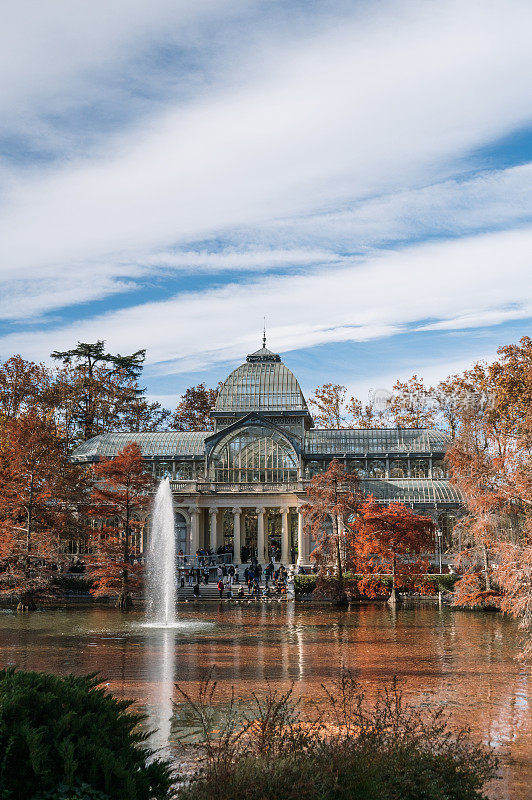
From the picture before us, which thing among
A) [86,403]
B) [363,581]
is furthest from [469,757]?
[86,403]

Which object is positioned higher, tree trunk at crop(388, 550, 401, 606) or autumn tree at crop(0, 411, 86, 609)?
autumn tree at crop(0, 411, 86, 609)

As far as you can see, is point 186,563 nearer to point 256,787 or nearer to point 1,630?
point 1,630

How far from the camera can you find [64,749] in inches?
276

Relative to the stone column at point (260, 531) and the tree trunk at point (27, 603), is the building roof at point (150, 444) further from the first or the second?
the tree trunk at point (27, 603)

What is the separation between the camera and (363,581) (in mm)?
40719

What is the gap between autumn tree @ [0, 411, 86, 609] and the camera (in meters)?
38.8

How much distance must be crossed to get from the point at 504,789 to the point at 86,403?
6725 cm

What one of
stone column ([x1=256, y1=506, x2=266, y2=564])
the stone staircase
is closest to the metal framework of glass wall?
stone column ([x1=256, y1=506, x2=266, y2=564])

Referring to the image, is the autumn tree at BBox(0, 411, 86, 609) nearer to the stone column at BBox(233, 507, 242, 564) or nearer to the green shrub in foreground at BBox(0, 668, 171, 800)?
the stone column at BBox(233, 507, 242, 564)

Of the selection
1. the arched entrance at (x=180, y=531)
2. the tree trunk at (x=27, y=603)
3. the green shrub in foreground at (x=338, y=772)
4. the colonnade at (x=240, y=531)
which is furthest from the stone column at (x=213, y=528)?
the green shrub in foreground at (x=338, y=772)

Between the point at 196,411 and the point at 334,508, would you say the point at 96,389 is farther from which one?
the point at 334,508

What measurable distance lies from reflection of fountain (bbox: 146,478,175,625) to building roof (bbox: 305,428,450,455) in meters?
17.2

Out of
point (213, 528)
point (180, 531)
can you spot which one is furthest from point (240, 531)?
point (180, 531)

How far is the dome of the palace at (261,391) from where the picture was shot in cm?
6531
